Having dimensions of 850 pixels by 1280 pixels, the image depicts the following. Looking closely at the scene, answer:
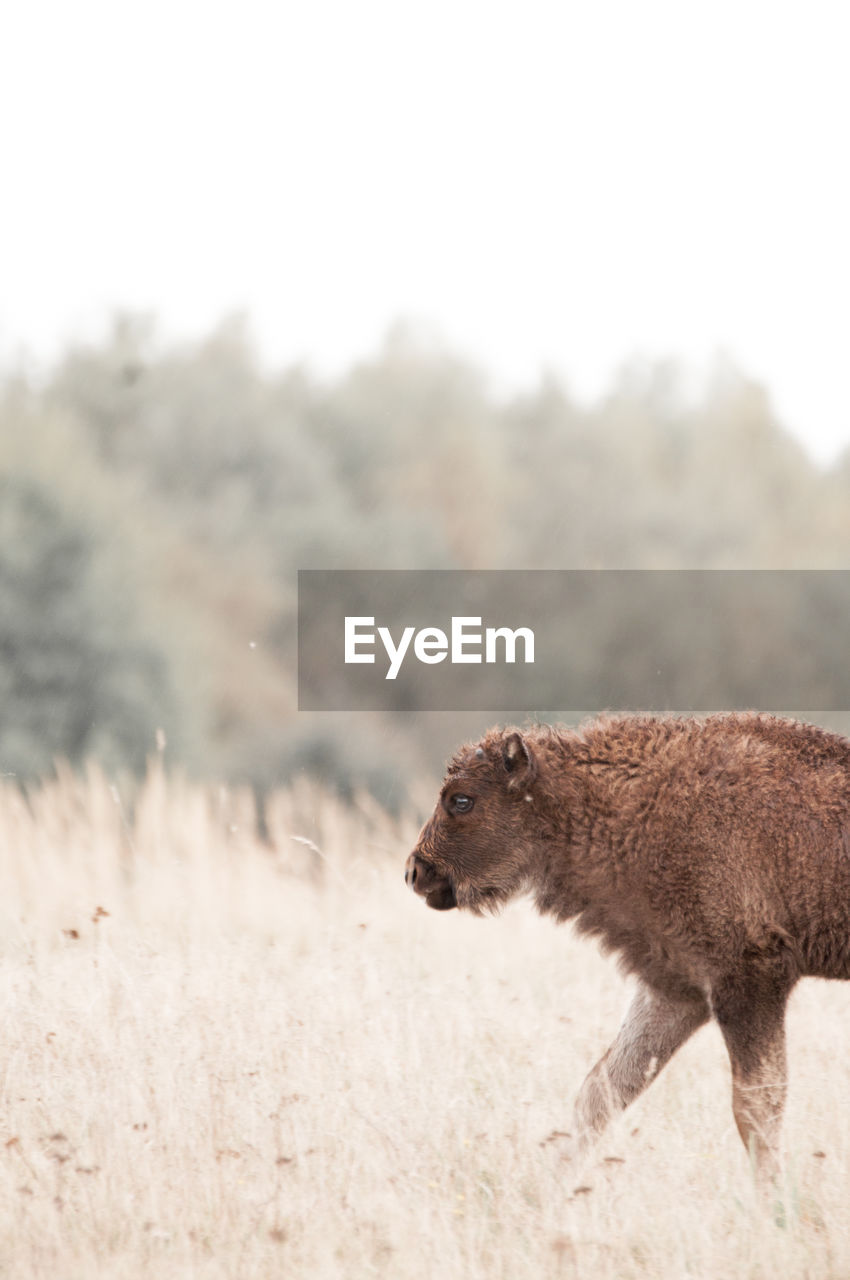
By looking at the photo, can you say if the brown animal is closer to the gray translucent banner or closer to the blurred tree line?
the blurred tree line

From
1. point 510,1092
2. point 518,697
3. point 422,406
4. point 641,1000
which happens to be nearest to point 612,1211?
point 641,1000

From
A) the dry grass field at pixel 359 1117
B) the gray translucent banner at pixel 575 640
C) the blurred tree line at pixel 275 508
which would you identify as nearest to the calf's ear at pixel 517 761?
the dry grass field at pixel 359 1117

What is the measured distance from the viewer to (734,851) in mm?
6137

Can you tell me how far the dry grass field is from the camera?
534 centimetres

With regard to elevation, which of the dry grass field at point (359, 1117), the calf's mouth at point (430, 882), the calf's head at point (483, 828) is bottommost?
the dry grass field at point (359, 1117)

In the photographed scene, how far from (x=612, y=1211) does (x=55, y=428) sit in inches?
1029

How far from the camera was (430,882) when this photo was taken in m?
6.90

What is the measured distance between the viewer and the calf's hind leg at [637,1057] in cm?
642

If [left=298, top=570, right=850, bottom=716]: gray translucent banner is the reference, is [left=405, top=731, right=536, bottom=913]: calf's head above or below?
above

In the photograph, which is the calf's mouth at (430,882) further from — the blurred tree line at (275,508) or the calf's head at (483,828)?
the blurred tree line at (275,508)

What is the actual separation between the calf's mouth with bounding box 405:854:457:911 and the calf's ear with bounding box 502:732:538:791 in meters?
0.56

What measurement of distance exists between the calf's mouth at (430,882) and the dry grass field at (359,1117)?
0.85 m

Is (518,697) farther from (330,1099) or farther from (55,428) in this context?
(330,1099)

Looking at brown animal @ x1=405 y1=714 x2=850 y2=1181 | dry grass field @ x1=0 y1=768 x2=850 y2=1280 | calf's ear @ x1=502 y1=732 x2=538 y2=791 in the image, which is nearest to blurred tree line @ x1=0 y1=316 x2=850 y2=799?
dry grass field @ x1=0 y1=768 x2=850 y2=1280
